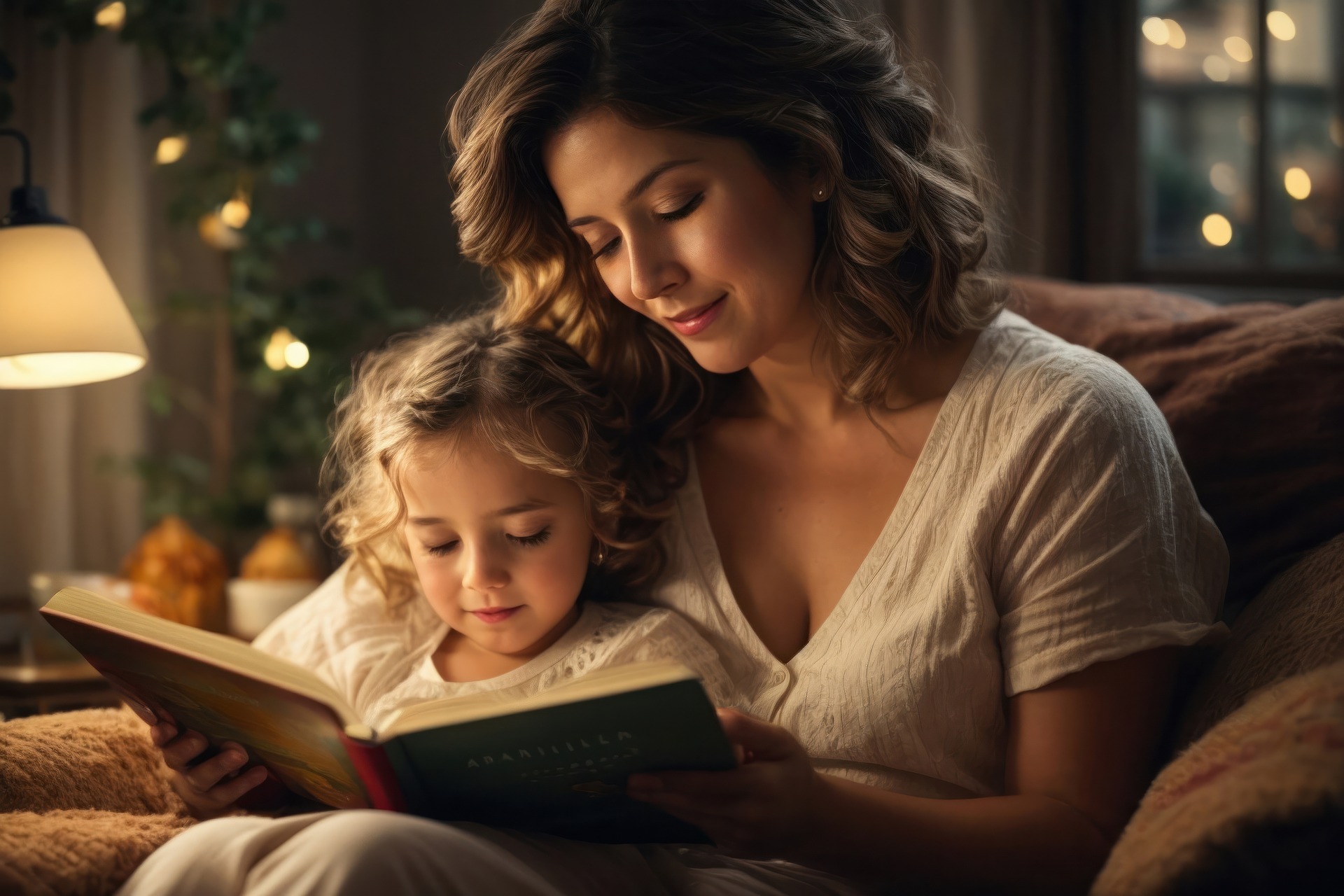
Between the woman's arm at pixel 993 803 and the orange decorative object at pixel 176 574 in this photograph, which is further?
the orange decorative object at pixel 176 574

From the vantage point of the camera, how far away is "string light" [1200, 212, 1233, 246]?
2695mm

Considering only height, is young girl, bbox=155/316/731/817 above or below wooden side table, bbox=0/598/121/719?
above

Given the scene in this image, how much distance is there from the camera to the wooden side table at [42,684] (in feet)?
6.16

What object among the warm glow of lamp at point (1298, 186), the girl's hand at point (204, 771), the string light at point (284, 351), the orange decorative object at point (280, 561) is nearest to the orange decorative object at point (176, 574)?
the orange decorative object at point (280, 561)

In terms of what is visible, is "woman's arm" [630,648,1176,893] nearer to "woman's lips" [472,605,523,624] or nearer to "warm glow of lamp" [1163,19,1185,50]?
"woman's lips" [472,605,523,624]

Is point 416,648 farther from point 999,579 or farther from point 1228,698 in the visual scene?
point 1228,698

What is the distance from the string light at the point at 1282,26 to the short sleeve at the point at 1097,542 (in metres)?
1.96

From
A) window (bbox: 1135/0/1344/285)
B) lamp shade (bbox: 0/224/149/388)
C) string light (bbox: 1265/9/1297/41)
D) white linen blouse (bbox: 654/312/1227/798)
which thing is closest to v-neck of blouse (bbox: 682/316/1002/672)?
white linen blouse (bbox: 654/312/1227/798)

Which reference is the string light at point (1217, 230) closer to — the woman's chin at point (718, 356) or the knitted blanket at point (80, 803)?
the woman's chin at point (718, 356)

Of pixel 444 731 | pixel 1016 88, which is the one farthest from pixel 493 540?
pixel 1016 88

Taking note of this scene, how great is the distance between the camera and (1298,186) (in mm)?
2646

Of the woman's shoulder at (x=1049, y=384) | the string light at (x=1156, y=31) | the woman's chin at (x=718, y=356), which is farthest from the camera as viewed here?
the string light at (x=1156, y=31)

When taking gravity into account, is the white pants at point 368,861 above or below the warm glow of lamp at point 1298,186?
below

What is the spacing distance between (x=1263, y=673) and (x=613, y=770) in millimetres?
613
